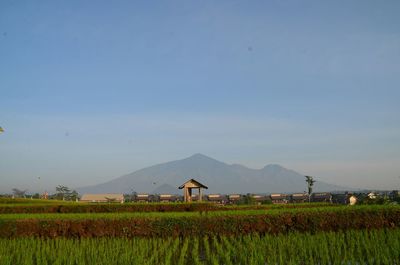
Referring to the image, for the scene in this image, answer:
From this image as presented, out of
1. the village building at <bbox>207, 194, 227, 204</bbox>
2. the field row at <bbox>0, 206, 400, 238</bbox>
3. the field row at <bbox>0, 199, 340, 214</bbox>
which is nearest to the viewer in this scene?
the field row at <bbox>0, 206, 400, 238</bbox>

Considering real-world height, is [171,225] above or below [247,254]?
above

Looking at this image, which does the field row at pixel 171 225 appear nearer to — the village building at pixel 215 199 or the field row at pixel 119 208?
the field row at pixel 119 208

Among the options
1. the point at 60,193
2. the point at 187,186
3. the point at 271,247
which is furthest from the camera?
the point at 60,193

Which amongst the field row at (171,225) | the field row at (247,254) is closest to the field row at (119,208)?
the field row at (171,225)

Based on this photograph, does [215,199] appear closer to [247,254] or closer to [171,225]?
[171,225]

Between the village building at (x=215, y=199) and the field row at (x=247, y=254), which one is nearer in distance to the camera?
the field row at (x=247, y=254)

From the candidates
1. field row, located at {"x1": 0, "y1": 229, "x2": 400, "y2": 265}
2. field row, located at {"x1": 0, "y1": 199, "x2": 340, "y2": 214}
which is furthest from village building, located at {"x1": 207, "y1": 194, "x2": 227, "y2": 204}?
field row, located at {"x1": 0, "y1": 229, "x2": 400, "y2": 265}

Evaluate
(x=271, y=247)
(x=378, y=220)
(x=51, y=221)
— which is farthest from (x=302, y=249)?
(x=51, y=221)

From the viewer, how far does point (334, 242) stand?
12.0 m

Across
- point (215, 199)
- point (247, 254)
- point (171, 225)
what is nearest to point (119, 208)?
point (171, 225)

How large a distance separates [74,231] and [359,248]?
10.0 metres

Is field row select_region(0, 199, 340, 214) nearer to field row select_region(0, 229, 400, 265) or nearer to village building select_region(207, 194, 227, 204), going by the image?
field row select_region(0, 229, 400, 265)

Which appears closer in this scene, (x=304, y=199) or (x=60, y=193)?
(x=304, y=199)

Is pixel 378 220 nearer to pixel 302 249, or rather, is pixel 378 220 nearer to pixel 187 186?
pixel 302 249
